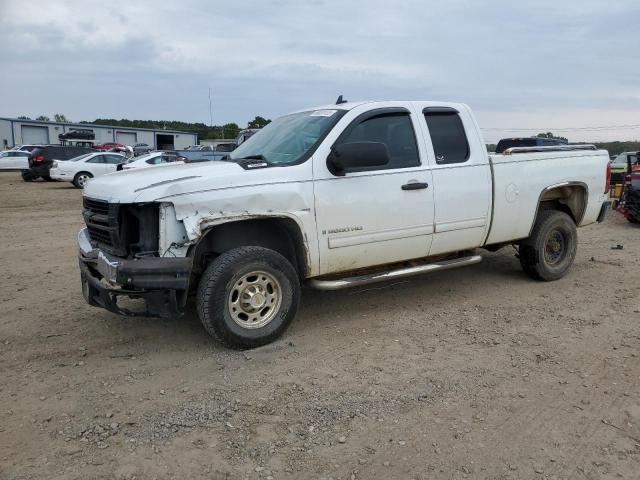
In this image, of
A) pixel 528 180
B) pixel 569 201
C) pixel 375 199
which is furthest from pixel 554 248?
pixel 375 199

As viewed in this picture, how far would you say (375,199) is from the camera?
187 inches

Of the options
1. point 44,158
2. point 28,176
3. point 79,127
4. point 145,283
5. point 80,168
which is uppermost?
point 79,127

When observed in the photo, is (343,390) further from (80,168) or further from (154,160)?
(80,168)

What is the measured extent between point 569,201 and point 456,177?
217 cm

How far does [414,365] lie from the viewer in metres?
4.10

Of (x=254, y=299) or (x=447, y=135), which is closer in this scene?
(x=254, y=299)

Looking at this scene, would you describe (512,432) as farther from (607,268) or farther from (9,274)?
(9,274)

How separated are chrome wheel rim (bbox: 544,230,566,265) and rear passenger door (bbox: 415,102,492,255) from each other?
131 centimetres

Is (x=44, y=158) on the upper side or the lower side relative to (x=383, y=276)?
upper

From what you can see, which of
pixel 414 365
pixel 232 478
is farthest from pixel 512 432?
pixel 232 478

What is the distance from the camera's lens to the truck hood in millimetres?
3930

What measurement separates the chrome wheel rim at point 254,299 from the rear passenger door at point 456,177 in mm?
1731

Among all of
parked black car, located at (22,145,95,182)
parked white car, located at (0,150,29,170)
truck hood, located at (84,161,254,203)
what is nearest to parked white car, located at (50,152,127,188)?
parked black car, located at (22,145,95,182)

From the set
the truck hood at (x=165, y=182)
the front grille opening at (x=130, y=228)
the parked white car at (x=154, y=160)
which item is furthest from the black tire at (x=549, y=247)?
the parked white car at (x=154, y=160)
